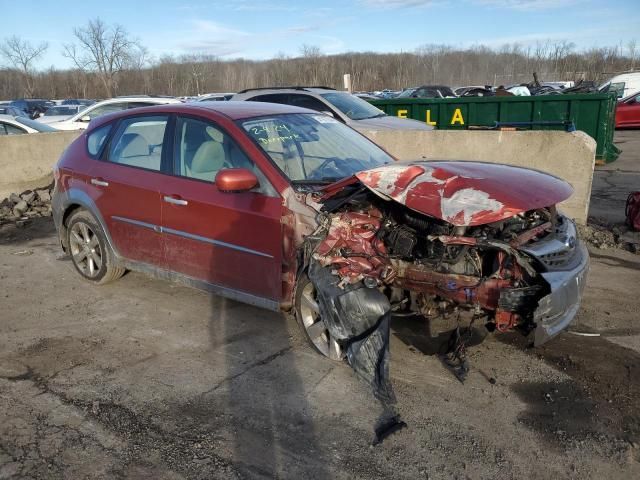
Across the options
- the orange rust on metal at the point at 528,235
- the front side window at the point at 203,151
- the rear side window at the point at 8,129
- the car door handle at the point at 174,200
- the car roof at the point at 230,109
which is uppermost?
the car roof at the point at 230,109

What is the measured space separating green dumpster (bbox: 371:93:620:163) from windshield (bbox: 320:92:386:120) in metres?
2.89

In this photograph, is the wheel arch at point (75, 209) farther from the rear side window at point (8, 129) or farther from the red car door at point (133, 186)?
the rear side window at point (8, 129)

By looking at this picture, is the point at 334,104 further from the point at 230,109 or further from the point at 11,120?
the point at 11,120

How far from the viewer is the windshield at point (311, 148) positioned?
14.6 feet

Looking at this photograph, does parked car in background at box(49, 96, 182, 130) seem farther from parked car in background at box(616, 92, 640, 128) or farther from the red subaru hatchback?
parked car in background at box(616, 92, 640, 128)

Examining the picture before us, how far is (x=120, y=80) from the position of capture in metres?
65.1

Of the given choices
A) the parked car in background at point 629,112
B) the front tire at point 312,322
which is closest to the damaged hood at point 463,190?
the front tire at point 312,322

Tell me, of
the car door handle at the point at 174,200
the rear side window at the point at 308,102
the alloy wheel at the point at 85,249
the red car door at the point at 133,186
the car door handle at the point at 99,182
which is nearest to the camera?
the car door handle at the point at 174,200

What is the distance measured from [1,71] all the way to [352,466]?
76624 millimetres

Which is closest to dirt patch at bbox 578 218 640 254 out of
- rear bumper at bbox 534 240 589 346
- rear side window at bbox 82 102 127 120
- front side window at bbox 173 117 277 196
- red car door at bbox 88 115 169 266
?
rear bumper at bbox 534 240 589 346

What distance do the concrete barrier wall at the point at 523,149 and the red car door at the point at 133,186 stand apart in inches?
133

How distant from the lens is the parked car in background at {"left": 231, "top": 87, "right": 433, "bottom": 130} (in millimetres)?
10180

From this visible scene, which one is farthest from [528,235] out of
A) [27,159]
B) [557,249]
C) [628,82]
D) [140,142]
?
[628,82]

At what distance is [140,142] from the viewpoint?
5234 mm
